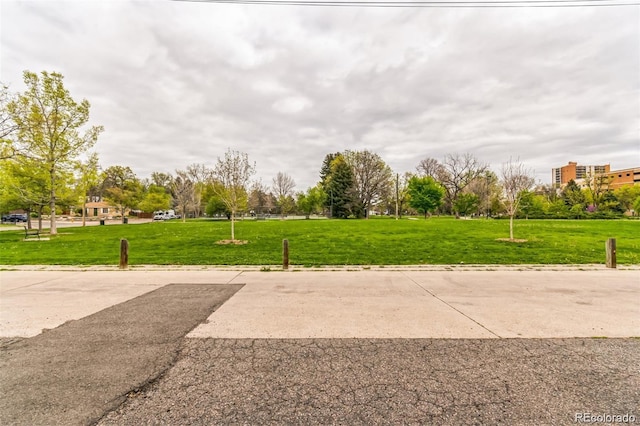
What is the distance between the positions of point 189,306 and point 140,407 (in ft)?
10.2

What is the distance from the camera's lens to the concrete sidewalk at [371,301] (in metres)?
4.46

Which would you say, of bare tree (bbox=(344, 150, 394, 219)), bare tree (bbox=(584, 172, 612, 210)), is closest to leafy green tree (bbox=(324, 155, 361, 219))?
bare tree (bbox=(344, 150, 394, 219))

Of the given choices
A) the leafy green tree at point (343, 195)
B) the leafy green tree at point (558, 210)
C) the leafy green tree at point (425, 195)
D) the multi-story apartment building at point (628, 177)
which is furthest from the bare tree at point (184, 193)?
the multi-story apartment building at point (628, 177)

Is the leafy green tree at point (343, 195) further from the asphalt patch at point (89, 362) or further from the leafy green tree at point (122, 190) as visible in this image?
the asphalt patch at point (89, 362)

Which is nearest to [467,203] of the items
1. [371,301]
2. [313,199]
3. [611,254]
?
[313,199]

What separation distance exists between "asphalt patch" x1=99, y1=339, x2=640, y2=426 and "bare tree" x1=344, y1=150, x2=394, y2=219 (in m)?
48.3

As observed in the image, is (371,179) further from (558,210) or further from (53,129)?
(53,129)

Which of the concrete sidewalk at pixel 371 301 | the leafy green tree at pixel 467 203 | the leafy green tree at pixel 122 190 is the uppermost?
the leafy green tree at pixel 122 190

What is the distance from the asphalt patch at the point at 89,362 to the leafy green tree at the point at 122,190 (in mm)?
35942

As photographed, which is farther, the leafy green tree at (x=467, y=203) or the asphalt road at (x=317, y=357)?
the leafy green tree at (x=467, y=203)

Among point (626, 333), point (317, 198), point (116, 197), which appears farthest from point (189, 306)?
point (116, 197)

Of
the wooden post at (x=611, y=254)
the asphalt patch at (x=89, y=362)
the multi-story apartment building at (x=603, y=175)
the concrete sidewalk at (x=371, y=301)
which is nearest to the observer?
the asphalt patch at (x=89, y=362)

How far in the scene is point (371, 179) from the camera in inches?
2068

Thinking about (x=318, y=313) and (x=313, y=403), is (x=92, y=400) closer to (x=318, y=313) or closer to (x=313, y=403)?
(x=313, y=403)
